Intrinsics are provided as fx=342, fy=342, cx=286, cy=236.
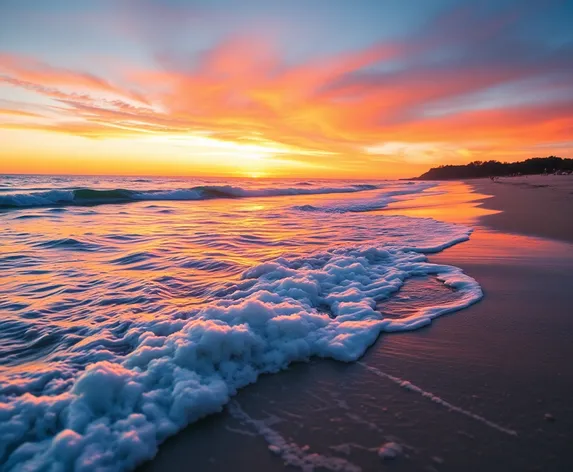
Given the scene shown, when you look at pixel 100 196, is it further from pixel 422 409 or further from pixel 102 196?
pixel 422 409

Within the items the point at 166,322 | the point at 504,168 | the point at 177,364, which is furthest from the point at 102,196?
the point at 504,168

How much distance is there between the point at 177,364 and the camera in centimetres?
264

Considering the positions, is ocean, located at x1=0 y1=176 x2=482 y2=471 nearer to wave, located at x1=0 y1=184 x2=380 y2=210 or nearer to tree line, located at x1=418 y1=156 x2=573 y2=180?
wave, located at x1=0 y1=184 x2=380 y2=210

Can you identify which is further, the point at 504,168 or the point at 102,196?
the point at 504,168

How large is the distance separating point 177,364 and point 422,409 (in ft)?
5.83

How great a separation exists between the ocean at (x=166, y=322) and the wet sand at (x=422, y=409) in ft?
0.37

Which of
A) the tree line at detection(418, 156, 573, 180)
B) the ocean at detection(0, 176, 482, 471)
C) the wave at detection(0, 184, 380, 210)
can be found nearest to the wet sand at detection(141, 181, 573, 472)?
the ocean at detection(0, 176, 482, 471)

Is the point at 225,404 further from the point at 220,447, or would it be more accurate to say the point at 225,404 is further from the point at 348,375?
the point at 348,375

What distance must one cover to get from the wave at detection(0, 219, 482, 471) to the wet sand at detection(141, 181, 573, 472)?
0.16 metres

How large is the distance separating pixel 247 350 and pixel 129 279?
2.97 meters

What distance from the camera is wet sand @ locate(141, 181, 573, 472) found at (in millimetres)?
1861

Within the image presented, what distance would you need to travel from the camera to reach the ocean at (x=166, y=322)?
2107mm

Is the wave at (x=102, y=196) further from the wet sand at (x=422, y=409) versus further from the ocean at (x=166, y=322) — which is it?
the wet sand at (x=422, y=409)

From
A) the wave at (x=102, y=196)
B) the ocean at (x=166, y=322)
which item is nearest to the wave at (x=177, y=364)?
the ocean at (x=166, y=322)
